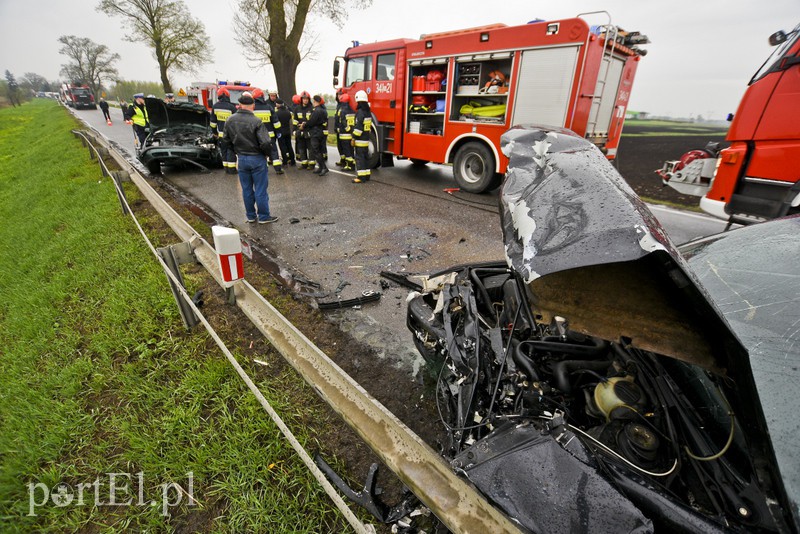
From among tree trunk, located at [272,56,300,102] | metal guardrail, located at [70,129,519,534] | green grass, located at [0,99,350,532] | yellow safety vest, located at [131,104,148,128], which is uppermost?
tree trunk, located at [272,56,300,102]

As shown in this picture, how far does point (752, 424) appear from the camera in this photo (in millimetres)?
1016

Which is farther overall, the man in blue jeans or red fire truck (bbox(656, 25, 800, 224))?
the man in blue jeans

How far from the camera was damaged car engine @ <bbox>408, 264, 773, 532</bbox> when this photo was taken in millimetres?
985

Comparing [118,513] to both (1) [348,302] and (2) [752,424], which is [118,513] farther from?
(2) [752,424]

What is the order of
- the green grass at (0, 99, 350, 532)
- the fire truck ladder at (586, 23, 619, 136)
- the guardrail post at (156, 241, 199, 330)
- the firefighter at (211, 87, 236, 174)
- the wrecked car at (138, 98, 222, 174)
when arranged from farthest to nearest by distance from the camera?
the firefighter at (211, 87, 236, 174) → the wrecked car at (138, 98, 222, 174) → the fire truck ladder at (586, 23, 619, 136) → the guardrail post at (156, 241, 199, 330) → the green grass at (0, 99, 350, 532)

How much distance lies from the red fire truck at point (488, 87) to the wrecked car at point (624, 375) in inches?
208

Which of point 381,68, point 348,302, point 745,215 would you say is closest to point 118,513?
point 348,302

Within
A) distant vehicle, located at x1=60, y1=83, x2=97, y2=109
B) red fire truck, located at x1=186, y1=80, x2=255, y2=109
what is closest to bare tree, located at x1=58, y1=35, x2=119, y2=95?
distant vehicle, located at x1=60, y1=83, x2=97, y2=109

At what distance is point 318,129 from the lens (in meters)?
8.90

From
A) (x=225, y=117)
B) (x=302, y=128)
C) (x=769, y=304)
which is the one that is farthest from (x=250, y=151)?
(x=769, y=304)

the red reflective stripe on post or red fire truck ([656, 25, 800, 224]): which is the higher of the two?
red fire truck ([656, 25, 800, 224])

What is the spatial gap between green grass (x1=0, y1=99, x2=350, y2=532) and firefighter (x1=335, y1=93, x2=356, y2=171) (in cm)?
575

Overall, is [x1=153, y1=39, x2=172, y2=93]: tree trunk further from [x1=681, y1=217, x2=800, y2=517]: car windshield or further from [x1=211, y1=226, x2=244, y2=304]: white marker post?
[x1=681, y1=217, x2=800, y2=517]: car windshield

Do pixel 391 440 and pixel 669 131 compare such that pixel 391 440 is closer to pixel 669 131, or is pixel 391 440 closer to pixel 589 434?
pixel 589 434
